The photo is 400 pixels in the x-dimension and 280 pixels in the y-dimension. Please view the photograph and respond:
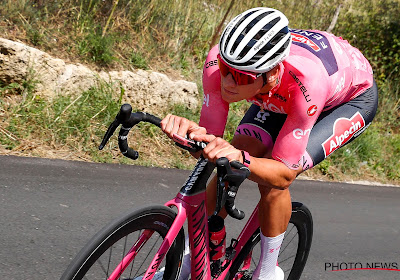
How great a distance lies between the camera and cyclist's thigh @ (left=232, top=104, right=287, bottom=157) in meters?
3.32

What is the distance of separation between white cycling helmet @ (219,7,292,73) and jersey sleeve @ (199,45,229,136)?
420 mm

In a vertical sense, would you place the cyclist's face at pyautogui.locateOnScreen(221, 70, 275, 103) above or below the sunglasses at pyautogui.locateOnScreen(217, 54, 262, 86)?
below

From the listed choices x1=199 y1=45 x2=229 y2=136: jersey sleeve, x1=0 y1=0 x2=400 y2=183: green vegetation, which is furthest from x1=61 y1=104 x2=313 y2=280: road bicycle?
x1=0 y1=0 x2=400 y2=183: green vegetation

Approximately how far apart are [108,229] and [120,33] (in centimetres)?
565

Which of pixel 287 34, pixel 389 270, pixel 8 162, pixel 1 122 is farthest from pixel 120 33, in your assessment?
pixel 287 34

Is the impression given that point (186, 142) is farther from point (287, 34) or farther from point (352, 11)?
point (352, 11)

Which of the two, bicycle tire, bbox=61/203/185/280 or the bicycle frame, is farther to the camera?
the bicycle frame

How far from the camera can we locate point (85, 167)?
5605 millimetres

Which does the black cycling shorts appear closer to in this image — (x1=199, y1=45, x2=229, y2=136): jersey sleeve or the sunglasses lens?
(x1=199, y1=45, x2=229, y2=136): jersey sleeve

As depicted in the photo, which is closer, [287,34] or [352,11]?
[287,34]

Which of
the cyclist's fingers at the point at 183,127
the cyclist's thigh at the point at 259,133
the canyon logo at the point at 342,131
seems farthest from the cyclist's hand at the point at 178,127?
the canyon logo at the point at 342,131

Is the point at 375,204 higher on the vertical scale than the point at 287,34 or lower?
lower

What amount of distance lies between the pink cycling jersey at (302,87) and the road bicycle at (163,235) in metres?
0.38

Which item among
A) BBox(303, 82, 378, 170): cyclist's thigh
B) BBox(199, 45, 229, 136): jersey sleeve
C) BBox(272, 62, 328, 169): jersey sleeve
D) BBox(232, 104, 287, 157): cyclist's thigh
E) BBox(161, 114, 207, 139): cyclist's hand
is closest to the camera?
BBox(161, 114, 207, 139): cyclist's hand
